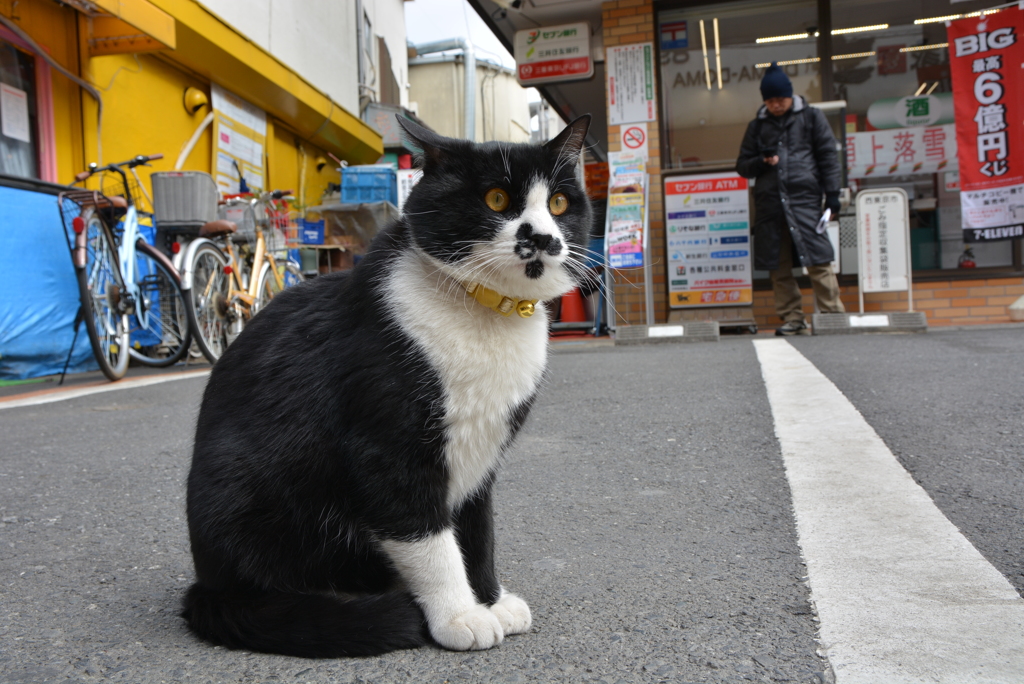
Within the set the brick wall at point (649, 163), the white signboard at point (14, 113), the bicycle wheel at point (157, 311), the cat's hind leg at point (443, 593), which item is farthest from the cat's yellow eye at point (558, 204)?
the brick wall at point (649, 163)

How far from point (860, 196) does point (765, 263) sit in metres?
1.31

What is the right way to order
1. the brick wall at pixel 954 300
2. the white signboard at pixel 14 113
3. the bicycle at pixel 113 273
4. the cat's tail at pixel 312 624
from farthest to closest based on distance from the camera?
the brick wall at pixel 954 300 → the white signboard at pixel 14 113 → the bicycle at pixel 113 273 → the cat's tail at pixel 312 624

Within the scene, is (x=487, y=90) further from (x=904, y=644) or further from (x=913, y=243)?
(x=904, y=644)

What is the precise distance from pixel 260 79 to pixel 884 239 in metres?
7.59

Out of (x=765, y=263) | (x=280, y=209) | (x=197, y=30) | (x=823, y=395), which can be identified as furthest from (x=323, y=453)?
(x=197, y=30)

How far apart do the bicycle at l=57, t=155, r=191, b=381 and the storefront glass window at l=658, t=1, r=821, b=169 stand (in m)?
5.47

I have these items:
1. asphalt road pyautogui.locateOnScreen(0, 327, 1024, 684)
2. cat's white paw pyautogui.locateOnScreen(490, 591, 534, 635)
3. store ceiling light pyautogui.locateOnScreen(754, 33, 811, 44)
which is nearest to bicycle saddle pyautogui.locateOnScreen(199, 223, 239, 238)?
asphalt road pyautogui.locateOnScreen(0, 327, 1024, 684)

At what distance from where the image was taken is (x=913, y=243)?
8430 millimetres

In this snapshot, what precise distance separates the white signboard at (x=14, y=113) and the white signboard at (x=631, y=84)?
18.0 ft

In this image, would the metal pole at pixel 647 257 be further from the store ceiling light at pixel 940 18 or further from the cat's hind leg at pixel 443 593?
the cat's hind leg at pixel 443 593

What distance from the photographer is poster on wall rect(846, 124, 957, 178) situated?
28.1 ft

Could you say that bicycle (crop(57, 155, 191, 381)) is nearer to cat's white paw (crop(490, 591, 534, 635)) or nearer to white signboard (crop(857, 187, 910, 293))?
cat's white paw (crop(490, 591, 534, 635))

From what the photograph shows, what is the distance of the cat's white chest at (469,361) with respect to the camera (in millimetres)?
1400

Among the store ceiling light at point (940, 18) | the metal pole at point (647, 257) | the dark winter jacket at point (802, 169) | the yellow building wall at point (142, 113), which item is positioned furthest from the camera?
the store ceiling light at point (940, 18)
